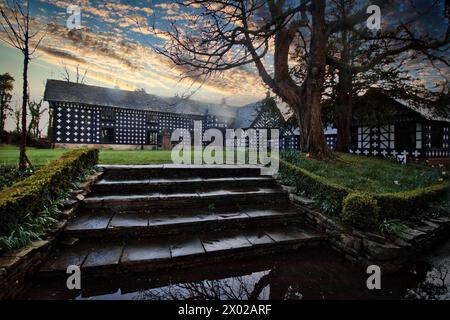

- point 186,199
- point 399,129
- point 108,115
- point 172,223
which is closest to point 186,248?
point 172,223

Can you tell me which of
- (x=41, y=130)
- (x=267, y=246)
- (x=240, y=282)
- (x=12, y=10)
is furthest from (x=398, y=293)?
(x=41, y=130)

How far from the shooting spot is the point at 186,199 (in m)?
4.51

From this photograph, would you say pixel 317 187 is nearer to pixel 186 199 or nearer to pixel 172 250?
pixel 186 199

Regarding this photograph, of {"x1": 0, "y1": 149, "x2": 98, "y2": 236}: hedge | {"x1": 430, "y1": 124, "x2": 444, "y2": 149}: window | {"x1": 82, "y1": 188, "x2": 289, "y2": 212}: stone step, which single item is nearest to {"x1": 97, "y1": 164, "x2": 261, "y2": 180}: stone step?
{"x1": 0, "y1": 149, "x2": 98, "y2": 236}: hedge

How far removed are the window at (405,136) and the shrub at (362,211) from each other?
52.8 ft

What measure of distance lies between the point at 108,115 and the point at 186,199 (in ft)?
77.3

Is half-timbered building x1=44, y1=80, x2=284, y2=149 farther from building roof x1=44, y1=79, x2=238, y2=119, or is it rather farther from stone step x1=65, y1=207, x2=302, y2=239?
stone step x1=65, y1=207, x2=302, y2=239

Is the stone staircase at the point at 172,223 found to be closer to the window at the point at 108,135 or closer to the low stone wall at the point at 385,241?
the low stone wall at the point at 385,241

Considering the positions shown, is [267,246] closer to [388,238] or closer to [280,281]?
[280,281]

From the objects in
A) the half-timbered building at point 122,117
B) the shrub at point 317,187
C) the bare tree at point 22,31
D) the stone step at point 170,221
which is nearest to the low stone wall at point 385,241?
the shrub at point 317,187

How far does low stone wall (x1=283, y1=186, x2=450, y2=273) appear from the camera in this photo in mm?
3080

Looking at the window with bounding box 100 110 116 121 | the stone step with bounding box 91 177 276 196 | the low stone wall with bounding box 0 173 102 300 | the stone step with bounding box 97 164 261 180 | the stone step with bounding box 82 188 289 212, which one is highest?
the window with bounding box 100 110 116 121

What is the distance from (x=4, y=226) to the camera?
8.66 ft

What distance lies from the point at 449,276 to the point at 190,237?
3.70 metres
